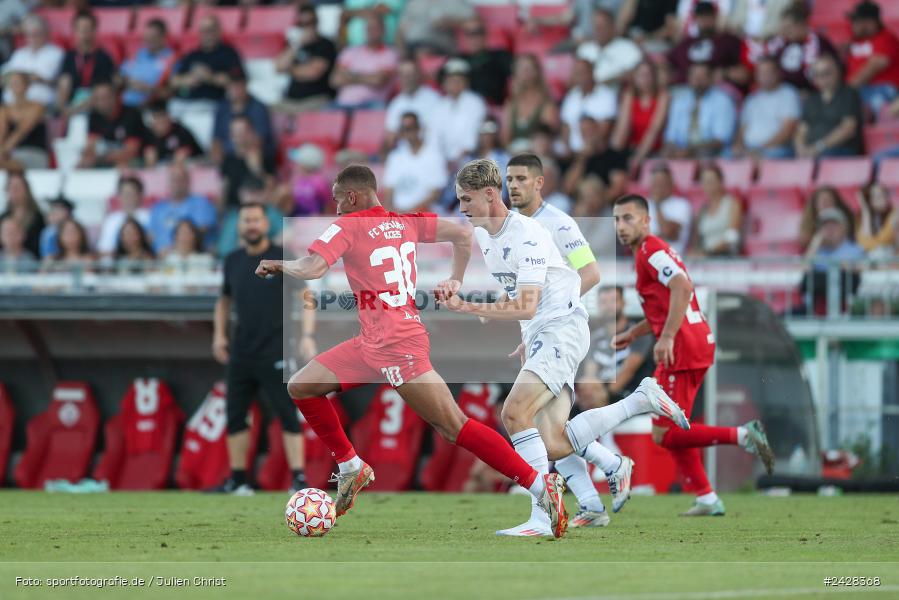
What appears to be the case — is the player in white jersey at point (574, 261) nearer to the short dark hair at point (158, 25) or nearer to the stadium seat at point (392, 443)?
the stadium seat at point (392, 443)

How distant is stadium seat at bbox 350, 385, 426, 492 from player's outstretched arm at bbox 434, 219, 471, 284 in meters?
5.56

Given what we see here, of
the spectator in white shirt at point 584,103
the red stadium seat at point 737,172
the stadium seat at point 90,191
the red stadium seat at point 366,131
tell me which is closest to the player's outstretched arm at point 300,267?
the red stadium seat at point 737,172

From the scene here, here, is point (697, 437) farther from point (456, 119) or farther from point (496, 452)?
point (456, 119)

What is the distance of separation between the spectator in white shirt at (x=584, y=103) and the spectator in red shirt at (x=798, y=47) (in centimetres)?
183

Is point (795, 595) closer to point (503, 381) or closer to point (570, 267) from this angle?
point (570, 267)

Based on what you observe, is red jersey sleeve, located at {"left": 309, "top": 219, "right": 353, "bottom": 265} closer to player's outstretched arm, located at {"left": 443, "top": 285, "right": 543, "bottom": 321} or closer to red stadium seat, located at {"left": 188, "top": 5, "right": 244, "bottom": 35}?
player's outstretched arm, located at {"left": 443, "top": 285, "right": 543, "bottom": 321}

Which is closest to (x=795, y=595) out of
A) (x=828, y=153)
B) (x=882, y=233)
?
(x=882, y=233)

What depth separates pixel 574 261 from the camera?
9.02 metres

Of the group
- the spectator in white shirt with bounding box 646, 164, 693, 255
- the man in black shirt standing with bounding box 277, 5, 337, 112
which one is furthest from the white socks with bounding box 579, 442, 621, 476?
the man in black shirt standing with bounding box 277, 5, 337, 112

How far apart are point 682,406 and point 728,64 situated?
7.49 metres

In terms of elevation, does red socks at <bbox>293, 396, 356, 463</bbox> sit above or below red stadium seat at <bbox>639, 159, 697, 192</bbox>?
below

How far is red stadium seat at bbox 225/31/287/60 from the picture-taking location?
19.9 meters

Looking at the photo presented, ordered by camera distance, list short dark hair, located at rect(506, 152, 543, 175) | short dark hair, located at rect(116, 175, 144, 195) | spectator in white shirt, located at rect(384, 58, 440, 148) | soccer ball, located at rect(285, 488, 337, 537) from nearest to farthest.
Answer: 1. soccer ball, located at rect(285, 488, 337, 537)
2. short dark hair, located at rect(506, 152, 543, 175)
3. short dark hair, located at rect(116, 175, 144, 195)
4. spectator in white shirt, located at rect(384, 58, 440, 148)

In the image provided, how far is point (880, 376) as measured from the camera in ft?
45.8
